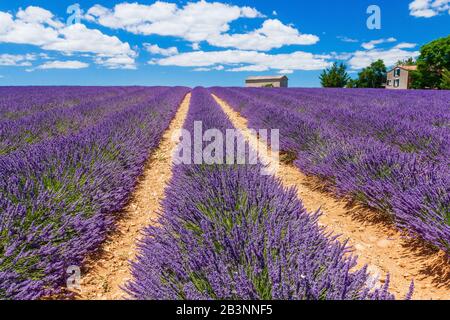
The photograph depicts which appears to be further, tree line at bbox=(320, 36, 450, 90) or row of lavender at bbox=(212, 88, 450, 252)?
tree line at bbox=(320, 36, 450, 90)

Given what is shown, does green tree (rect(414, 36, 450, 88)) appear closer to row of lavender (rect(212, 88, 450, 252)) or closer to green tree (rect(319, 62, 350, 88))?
green tree (rect(319, 62, 350, 88))

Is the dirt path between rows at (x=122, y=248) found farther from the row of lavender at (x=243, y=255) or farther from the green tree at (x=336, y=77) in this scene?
the green tree at (x=336, y=77)

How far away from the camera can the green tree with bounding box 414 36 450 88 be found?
117 feet

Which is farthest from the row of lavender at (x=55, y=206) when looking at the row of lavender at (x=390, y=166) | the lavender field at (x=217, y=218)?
the row of lavender at (x=390, y=166)

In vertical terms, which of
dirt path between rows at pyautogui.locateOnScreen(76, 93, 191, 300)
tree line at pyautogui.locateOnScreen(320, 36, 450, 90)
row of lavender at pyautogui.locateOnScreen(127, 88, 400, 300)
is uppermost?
tree line at pyautogui.locateOnScreen(320, 36, 450, 90)

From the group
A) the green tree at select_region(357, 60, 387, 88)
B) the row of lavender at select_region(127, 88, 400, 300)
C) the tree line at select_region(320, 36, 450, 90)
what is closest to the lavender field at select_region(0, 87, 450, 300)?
the row of lavender at select_region(127, 88, 400, 300)

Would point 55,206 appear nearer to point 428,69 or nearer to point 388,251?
point 388,251

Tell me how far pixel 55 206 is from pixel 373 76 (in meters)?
55.7

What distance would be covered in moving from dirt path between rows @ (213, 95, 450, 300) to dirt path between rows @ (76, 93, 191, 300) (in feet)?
4.50

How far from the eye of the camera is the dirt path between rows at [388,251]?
5.89ft

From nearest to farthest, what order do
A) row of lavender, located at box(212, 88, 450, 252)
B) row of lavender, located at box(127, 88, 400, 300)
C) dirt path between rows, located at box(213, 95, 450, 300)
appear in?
row of lavender, located at box(127, 88, 400, 300), dirt path between rows, located at box(213, 95, 450, 300), row of lavender, located at box(212, 88, 450, 252)

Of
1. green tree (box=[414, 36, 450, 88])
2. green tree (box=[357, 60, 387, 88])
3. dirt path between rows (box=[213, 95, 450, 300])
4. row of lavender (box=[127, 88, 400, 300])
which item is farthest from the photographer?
green tree (box=[357, 60, 387, 88])
